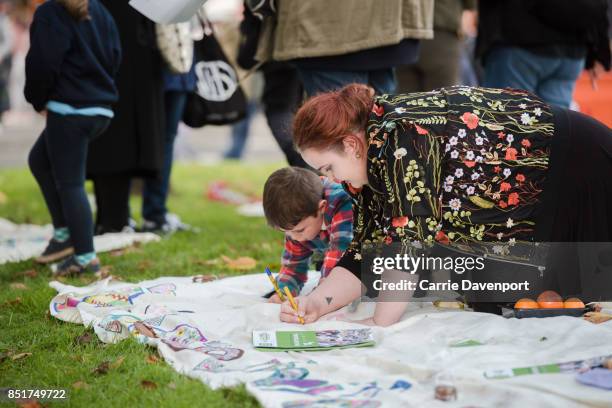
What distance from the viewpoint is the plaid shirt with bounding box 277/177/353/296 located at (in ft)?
11.2

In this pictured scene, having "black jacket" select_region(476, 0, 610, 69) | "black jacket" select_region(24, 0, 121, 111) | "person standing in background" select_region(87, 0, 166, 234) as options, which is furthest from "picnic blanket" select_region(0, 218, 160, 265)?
"black jacket" select_region(476, 0, 610, 69)

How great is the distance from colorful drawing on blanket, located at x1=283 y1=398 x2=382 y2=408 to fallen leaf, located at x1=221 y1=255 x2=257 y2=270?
2.11 metres

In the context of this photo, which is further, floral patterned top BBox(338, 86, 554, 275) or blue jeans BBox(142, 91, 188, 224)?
blue jeans BBox(142, 91, 188, 224)

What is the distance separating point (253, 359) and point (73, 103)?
1977 mm

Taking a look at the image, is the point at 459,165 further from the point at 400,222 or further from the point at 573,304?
the point at 573,304

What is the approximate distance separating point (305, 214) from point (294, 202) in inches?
2.9

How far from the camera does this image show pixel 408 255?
281 cm

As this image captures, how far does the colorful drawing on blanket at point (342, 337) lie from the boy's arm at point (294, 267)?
24.4 inches

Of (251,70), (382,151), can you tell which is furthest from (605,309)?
(251,70)

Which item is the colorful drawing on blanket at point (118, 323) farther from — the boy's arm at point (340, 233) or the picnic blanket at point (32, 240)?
the picnic blanket at point (32, 240)

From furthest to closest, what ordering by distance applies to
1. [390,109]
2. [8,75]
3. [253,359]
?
[8,75] → [390,109] → [253,359]

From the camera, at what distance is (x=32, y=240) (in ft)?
17.1

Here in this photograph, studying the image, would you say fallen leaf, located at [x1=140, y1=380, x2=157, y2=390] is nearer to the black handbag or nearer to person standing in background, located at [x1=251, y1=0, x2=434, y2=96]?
person standing in background, located at [x1=251, y1=0, x2=434, y2=96]

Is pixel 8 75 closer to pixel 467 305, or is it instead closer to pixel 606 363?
pixel 467 305
